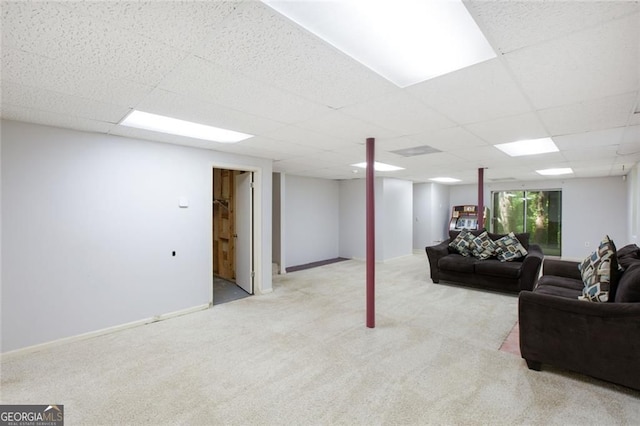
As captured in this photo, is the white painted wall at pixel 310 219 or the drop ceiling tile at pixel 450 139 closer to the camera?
the drop ceiling tile at pixel 450 139

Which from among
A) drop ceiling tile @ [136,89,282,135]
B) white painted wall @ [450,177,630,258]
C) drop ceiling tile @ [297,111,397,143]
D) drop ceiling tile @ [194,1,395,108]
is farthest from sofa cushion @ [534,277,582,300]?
white painted wall @ [450,177,630,258]

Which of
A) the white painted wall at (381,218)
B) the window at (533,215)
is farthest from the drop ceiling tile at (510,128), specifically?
the window at (533,215)

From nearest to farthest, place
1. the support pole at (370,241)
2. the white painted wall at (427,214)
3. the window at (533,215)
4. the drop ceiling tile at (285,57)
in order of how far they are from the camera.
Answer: the drop ceiling tile at (285,57)
the support pole at (370,241)
the window at (533,215)
the white painted wall at (427,214)

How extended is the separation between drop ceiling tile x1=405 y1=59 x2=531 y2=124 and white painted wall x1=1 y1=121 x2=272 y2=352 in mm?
3076

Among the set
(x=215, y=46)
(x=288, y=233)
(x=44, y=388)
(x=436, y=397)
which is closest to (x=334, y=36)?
(x=215, y=46)

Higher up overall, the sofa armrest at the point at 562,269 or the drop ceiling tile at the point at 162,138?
the drop ceiling tile at the point at 162,138

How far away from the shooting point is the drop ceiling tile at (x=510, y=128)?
278 centimetres

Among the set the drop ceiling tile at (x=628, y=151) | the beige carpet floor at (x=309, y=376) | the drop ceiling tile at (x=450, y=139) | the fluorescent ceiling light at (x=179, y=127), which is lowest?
the beige carpet floor at (x=309, y=376)

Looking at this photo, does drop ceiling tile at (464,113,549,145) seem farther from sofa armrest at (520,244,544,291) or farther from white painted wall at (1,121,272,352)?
white painted wall at (1,121,272,352)

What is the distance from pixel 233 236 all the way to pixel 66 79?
393 centimetres

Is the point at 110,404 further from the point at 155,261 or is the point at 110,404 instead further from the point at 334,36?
the point at 334,36

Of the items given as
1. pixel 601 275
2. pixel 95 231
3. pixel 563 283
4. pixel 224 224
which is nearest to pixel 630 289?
pixel 601 275

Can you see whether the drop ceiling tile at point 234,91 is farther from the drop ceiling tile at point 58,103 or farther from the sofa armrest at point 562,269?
the sofa armrest at point 562,269

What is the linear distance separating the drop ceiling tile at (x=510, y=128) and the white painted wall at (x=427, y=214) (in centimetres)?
593
